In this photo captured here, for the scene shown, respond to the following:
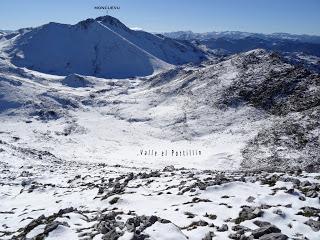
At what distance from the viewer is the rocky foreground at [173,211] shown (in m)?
17.4

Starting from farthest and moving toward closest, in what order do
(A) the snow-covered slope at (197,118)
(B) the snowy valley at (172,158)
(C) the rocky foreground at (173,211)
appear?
(A) the snow-covered slope at (197,118) → (B) the snowy valley at (172,158) → (C) the rocky foreground at (173,211)

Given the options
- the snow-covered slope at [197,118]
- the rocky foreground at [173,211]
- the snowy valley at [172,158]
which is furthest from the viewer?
the snow-covered slope at [197,118]

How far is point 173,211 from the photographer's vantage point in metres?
21.0

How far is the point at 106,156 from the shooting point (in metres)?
71.6

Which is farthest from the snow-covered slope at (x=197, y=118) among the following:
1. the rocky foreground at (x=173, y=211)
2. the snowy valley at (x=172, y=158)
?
the rocky foreground at (x=173, y=211)

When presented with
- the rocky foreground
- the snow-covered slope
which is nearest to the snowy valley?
the rocky foreground

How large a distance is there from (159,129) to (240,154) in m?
27.6

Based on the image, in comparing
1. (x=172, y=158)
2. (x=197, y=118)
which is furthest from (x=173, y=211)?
(x=197, y=118)

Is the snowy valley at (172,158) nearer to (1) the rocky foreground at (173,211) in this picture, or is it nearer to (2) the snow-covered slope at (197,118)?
(1) the rocky foreground at (173,211)

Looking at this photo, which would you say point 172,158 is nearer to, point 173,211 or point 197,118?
point 197,118

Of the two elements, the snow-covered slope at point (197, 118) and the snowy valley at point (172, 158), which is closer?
the snowy valley at point (172, 158)

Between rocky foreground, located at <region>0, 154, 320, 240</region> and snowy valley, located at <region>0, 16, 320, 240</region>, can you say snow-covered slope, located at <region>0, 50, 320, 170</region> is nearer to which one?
snowy valley, located at <region>0, 16, 320, 240</region>

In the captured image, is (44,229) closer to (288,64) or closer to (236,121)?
(236,121)

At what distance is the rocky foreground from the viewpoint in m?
17.4
